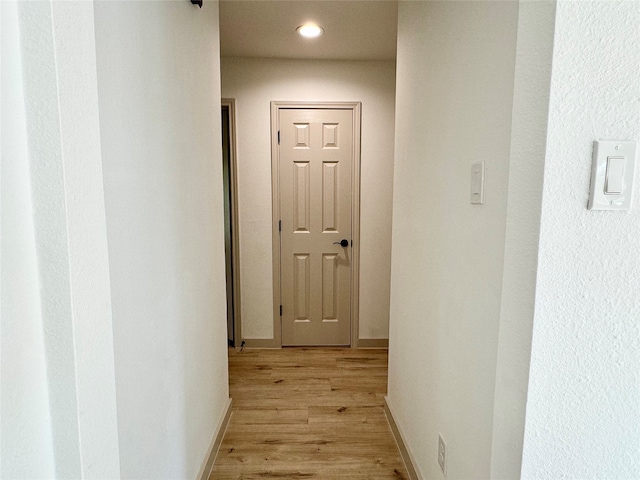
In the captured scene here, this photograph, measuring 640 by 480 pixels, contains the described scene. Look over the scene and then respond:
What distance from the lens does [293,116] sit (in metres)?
2.81

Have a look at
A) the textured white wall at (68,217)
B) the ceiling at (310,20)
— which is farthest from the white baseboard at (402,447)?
the ceiling at (310,20)

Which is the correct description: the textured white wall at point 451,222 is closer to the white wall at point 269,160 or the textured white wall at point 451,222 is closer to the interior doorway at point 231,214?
the white wall at point 269,160

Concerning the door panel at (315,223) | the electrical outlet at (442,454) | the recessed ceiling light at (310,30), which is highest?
the recessed ceiling light at (310,30)

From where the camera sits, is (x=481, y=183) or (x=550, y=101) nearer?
(x=550, y=101)

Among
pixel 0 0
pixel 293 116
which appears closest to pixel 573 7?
pixel 0 0

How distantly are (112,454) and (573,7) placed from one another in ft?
4.05

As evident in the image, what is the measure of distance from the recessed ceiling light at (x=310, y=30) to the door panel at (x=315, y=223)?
1.88 ft

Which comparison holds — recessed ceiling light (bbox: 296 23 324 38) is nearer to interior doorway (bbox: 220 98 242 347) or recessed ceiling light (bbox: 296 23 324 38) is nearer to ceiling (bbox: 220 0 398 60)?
ceiling (bbox: 220 0 398 60)

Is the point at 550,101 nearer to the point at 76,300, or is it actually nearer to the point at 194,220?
the point at 76,300

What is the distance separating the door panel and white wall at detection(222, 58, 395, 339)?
0.41ft

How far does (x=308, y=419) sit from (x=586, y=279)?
1.80m

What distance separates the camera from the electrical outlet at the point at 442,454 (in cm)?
123

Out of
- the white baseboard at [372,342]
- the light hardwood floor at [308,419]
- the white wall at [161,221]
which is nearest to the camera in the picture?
the white wall at [161,221]

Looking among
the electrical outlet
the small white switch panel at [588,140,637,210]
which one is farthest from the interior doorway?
the small white switch panel at [588,140,637,210]
